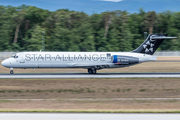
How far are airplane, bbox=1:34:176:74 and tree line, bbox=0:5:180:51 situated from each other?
42392 millimetres

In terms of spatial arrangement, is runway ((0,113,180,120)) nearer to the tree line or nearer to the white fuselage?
the white fuselage

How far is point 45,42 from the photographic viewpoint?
8250 centimetres

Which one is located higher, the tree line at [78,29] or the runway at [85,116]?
the tree line at [78,29]

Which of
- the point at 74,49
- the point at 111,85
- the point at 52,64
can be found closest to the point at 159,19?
the point at 74,49

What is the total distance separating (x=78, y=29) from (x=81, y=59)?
168 ft

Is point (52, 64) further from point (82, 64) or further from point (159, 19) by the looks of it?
point (159, 19)

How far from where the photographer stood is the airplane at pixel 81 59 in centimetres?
3456

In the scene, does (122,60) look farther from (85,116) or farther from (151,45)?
(85,116)

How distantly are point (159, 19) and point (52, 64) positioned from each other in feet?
233

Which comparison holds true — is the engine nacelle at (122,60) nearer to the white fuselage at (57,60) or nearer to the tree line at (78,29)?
Result: the white fuselage at (57,60)

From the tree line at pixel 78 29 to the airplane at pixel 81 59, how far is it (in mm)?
42392

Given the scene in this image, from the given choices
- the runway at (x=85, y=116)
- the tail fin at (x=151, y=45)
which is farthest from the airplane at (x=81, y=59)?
the runway at (x=85, y=116)


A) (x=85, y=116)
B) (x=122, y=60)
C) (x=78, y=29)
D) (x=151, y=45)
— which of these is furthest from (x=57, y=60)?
(x=78, y=29)

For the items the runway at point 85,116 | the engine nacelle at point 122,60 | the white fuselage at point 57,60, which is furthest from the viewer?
the engine nacelle at point 122,60
